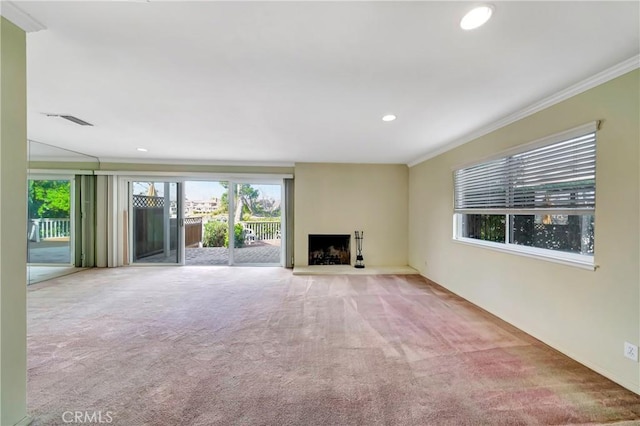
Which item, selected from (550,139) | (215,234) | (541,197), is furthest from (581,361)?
(215,234)

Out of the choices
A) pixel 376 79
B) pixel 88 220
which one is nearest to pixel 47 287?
pixel 88 220

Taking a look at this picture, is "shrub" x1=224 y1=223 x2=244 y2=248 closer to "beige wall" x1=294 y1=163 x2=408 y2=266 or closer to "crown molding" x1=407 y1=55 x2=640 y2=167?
"beige wall" x1=294 y1=163 x2=408 y2=266

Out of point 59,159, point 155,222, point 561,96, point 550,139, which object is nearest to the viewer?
point 561,96

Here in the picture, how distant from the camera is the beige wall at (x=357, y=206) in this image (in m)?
5.98

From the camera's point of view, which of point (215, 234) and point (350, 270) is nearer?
point (350, 270)

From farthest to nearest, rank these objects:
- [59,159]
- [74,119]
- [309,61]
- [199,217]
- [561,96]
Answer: [199,217], [59,159], [74,119], [561,96], [309,61]

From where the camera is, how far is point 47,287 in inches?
176

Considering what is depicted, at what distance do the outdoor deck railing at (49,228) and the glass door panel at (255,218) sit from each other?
3.45 m

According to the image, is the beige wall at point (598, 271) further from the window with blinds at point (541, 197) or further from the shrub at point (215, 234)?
the shrub at point (215, 234)

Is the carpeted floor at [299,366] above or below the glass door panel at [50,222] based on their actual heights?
below

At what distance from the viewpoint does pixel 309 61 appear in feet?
6.23

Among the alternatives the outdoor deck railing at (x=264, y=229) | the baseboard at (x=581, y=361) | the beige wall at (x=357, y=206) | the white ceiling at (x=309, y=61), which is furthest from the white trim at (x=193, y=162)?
the baseboard at (x=581, y=361)

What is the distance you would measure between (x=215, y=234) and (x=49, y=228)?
3156mm

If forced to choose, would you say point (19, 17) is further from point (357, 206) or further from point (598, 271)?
point (357, 206)
